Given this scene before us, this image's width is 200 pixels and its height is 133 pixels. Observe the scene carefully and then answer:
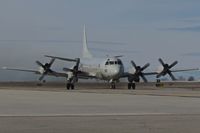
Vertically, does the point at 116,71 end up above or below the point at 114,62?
below

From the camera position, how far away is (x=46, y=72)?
68125 mm

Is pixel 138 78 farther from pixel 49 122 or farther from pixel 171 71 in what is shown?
pixel 49 122

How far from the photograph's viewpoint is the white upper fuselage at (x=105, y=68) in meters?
62.7

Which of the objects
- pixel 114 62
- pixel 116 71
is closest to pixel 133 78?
pixel 114 62

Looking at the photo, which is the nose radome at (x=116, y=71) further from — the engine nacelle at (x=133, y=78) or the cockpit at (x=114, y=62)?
the engine nacelle at (x=133, y=78)

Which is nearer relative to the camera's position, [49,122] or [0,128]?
[0,128]

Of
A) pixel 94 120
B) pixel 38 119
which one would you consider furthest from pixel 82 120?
pixel 38 119

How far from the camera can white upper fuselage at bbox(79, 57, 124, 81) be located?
206 feet

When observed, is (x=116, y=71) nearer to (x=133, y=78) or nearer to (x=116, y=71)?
(x=116, y=71)

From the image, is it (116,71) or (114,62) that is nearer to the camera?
(116,71)

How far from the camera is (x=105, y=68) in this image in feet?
210

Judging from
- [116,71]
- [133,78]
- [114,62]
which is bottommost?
[133,78]

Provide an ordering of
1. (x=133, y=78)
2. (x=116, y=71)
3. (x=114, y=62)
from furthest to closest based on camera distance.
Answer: (x=133, y=78)
(x=114, y=62)
(x=116, y=71)

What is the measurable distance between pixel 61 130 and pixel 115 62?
50150 millimetres
